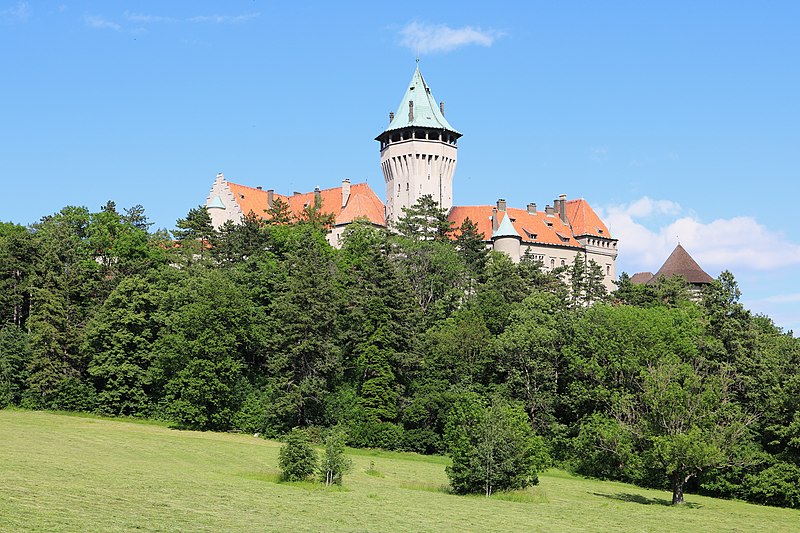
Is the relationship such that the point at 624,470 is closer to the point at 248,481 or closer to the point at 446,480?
the point at 446,480

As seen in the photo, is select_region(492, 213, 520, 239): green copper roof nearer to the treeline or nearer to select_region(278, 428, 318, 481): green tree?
the treeline

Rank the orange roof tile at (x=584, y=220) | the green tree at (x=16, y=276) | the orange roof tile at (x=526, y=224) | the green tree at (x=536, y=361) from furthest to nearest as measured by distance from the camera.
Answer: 1. the orange roof tile at (x=584, y=220)
2. the orange roof tile at (x=526, y=224)
3. the green tree at (x=16, y=276)
4. the green tree at (x=536, y=361)

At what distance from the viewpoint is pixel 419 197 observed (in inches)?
3659

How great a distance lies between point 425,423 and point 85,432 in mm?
22837

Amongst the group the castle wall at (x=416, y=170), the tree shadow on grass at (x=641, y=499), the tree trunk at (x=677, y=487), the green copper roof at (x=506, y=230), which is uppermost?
the castle wall at (x=416, y=170)

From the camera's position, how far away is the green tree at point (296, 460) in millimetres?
40156

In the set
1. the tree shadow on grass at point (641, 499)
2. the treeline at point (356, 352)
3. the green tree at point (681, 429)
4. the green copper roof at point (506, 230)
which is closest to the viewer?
the green tree at point (681, 429)

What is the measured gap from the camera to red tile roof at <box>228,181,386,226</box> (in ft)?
317

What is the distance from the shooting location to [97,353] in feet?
216

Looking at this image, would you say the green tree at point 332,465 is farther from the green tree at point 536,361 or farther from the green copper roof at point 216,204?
the green copper roof at point 216,204

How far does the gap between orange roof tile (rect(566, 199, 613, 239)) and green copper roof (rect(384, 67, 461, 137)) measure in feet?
66.9

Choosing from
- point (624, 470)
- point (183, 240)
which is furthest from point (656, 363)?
point (183, 240)

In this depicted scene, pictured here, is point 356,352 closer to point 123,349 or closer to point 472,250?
point 123,349

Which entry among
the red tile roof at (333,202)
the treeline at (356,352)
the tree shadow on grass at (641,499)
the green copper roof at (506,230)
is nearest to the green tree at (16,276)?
the treeline at (356,352)
